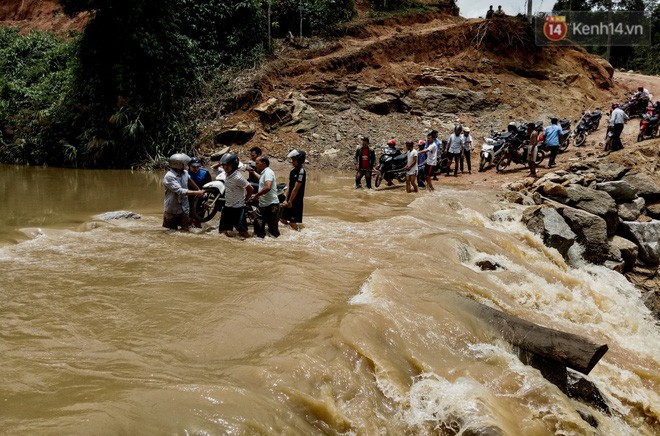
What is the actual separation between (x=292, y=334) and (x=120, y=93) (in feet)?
57.3

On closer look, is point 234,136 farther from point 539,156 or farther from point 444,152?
point 539,156

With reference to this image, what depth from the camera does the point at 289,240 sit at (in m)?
7.37

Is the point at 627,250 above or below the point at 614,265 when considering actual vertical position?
above

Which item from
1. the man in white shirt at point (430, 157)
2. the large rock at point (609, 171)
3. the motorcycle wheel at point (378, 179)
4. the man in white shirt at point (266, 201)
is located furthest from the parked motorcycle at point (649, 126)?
the man in white shirt at point (266, 201)

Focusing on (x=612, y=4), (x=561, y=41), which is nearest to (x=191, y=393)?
(x=561, y=41)

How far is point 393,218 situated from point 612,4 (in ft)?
138

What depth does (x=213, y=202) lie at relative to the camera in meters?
8.20

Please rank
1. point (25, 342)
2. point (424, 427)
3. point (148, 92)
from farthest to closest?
point (148, 92) → point (25, 342) → point (424, 427)

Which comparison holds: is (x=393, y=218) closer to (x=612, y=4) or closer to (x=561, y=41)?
(x=561, y=41)

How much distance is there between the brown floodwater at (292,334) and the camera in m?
2.73

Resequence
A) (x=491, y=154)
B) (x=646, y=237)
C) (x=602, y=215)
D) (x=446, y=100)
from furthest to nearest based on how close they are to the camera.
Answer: (x=446, y=100) → (x=491, y=154) → (x=646, y=237) → (x=602, y=215)

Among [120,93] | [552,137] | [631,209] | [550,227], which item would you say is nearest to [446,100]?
[552,137]

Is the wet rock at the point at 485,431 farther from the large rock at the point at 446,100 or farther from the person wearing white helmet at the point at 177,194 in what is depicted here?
the large rock at the point at 446,100

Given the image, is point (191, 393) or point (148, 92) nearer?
point (191, 393)
